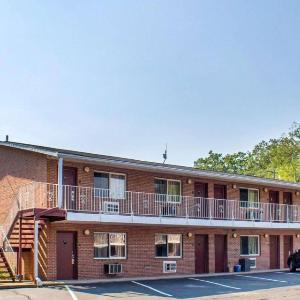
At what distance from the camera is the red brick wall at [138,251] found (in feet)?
75.0

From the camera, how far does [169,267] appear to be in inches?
1042

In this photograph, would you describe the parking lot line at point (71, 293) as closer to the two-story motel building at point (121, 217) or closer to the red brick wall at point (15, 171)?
the two-story motel building at point (121, 217)

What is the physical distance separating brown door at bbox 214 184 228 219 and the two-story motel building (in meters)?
0.05

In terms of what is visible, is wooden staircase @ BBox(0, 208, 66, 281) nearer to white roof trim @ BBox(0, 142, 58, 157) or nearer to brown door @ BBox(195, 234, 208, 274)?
white roof trim @ BBox(0, 142, 58, 157)

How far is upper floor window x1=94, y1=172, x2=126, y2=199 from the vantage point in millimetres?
24078

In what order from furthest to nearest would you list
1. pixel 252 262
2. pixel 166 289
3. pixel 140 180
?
1. pixel 252 262
2. pixel 140 180
3. pixel 166 289

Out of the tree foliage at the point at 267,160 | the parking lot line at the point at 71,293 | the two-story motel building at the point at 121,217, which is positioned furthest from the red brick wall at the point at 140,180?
the tree foliage at the point at 267,160

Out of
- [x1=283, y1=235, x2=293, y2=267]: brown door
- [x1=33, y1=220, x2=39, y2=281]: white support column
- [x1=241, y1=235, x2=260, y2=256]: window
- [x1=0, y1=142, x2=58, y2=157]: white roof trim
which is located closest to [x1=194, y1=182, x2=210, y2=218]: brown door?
[x1=241, y1=235, x2=260, y2=256]: window

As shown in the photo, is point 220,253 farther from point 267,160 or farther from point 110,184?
point 267,160

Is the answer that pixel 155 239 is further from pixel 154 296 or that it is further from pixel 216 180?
pixel 154 296

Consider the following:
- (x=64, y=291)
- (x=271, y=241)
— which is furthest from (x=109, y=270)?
(x=271, y=241)

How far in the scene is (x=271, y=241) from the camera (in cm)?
3247

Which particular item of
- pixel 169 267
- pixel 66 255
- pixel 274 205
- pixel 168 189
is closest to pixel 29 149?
pixel 66 255

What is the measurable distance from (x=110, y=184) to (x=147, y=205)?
80.0 inches
